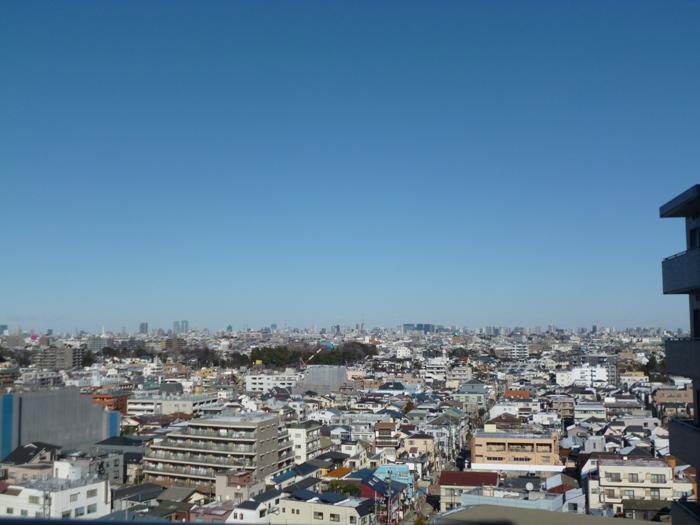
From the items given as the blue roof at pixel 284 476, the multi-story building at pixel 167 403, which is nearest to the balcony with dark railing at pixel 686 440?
the blue roof at pixel 284 476

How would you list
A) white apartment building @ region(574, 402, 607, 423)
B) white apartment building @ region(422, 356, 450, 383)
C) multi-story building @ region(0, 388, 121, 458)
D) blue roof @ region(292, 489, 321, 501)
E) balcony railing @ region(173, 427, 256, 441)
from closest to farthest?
blue roof @ region(292, 489, 321, 501) < balcony railing @ region(173, 427, 256, 441) < multi-story building @ region(0, 388, 121, 458) < white apartment building @ region(574, 402, 607, 423) < white apartment building @ region(422, 356, 450, 383)

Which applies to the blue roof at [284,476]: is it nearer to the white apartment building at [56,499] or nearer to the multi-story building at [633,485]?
the white apartment building at [56,499]

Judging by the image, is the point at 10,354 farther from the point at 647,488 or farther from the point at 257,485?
the point at 647,488

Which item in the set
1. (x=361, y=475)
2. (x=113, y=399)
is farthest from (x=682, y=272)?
(x=113, y=399)

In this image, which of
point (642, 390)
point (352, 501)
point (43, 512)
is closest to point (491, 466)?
point (352, 501)

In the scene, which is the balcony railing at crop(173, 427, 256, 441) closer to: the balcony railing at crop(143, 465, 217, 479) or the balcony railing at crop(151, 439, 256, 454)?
the balcony railing at crop(151, 439, 256, 454)

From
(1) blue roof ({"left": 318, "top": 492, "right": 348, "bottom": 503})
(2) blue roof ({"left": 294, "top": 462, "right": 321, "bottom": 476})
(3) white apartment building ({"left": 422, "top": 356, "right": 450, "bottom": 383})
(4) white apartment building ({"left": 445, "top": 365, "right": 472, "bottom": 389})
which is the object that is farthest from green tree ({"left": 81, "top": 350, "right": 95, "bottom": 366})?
(1) blue roof ({"left": 318, "top": 492, "right": 348, "bottom": 503})
